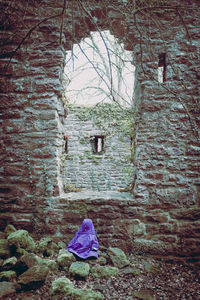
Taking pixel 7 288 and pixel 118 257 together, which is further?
pixel 118 257

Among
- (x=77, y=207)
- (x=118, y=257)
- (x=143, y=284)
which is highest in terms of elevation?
(x=77, y=207)

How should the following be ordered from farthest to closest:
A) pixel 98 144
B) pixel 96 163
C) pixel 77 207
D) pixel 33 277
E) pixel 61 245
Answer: pixel 98 144
pixel 96 163
pixel 77 207
pixel 61 245
pixel 33 277

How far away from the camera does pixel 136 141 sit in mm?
2988

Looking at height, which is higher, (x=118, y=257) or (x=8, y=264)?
(x=8, y=264)

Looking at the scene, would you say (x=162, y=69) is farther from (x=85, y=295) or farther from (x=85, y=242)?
(x=85, y=295)

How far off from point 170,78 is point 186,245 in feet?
8.02

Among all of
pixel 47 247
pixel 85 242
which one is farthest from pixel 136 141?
pixel 47 247

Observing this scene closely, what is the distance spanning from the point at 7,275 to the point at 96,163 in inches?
201

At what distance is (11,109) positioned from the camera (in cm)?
299

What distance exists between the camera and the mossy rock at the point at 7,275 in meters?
1.89

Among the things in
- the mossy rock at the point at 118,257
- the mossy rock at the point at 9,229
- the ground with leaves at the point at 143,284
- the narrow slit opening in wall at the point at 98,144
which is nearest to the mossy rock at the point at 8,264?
the ground with leaves at the point at 143,284

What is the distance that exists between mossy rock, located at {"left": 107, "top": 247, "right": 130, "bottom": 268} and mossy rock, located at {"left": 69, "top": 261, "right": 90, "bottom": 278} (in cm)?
37

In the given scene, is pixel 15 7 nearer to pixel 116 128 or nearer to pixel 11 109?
pixel 11 109

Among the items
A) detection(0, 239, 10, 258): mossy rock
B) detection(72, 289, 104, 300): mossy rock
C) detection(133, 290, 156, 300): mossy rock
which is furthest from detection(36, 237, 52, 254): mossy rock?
detection(133, 290, 156, 300): mossy rock
